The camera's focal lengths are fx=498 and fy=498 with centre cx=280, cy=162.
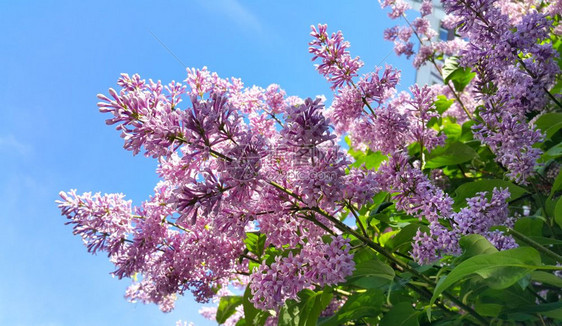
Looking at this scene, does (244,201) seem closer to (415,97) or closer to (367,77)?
(367,77)

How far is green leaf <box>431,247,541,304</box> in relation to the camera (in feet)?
3.63

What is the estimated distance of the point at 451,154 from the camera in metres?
2.63

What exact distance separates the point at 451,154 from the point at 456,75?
95 centimetres

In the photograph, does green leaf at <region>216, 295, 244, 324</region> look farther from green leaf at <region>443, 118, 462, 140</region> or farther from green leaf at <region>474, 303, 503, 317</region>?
green leaf at <region>443, 118, 462, 140</region>

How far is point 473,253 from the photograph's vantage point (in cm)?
A: 143

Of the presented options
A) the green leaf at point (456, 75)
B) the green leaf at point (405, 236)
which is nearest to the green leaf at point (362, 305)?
the green leaf at point (405, 236)

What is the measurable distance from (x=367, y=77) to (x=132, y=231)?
1.21 m

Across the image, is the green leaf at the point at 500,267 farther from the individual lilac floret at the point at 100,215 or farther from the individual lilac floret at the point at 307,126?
the individual lilac floret at the point at 100,215

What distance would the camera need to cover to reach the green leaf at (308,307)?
1.98 m

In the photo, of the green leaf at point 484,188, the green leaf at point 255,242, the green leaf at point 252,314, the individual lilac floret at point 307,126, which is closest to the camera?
the individual lilac floret at point 307,126

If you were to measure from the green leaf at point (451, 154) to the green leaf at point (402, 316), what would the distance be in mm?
1048

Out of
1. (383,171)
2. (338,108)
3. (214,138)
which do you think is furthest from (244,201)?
(338,108)

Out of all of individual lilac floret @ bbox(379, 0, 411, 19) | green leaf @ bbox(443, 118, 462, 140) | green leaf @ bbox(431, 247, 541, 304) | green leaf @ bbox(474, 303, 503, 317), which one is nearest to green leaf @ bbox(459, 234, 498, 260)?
green leaf @ bbox(431, 247, 541, 304)

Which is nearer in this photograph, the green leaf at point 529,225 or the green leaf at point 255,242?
the green leaf at point 529,225
